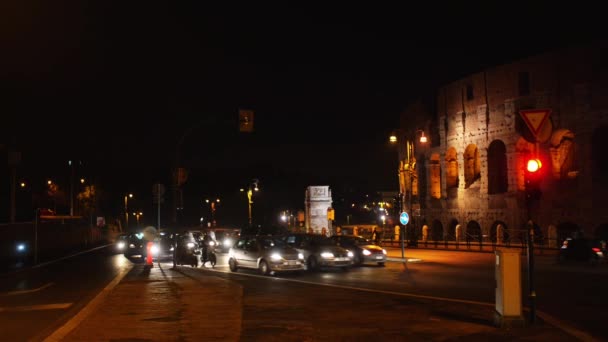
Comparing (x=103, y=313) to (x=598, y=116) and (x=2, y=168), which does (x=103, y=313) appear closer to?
(x=598, y=116)

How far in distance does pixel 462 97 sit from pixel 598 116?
1531 centimetres

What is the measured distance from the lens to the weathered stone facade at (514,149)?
46281mm

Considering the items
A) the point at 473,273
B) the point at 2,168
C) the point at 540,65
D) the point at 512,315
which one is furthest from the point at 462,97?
the point at 512,315

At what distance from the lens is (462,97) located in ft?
195

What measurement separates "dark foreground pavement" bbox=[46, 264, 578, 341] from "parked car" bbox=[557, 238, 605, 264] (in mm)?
17839

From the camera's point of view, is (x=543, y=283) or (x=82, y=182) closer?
(x=543, y=283)

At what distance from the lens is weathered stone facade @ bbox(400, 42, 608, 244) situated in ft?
152

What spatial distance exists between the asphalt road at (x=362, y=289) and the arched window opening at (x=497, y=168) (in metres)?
28.1

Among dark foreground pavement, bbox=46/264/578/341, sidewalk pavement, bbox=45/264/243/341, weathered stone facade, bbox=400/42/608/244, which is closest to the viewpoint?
dark foreground pavement, bbox=46/264/578/341

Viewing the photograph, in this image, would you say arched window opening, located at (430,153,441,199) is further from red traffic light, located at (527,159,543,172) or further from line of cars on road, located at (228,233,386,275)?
red traffic light, located at (527,159,543,172)

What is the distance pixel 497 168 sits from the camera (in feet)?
189

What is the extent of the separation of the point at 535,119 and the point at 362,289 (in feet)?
27.8

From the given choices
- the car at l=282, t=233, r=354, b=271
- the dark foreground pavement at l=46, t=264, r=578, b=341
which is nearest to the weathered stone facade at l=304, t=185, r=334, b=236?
the car at l=282, t=233, r=354, b=271

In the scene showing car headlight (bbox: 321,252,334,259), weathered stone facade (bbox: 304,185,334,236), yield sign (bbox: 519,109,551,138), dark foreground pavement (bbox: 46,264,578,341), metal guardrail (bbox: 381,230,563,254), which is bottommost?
metal guardrail (bbox: 381,230,563,254)
